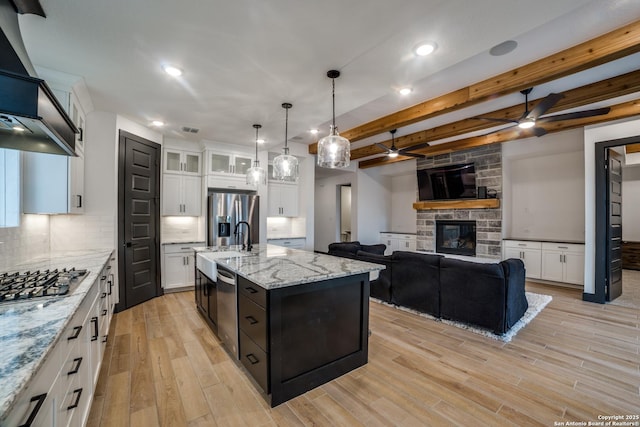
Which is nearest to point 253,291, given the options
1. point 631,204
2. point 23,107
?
point 23,107

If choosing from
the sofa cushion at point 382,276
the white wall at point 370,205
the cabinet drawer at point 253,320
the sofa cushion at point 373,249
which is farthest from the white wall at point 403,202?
the cabinet drawer at point 253,320

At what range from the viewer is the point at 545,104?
3119 mm

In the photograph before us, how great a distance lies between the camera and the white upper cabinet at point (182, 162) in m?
4.89

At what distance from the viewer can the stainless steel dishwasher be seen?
Result: 2.45 meters

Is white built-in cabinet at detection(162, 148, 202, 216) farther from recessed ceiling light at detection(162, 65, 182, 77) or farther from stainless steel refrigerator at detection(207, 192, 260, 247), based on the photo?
recessed ceiling light at detection(162, 65, 182, 77)

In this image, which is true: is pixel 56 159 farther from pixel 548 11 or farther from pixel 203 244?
pixel 548 11

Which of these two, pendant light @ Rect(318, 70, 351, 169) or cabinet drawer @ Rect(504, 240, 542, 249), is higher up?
pendant light @ Rect(318, 70, 351, 169)

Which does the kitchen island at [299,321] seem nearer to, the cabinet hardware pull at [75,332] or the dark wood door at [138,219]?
the cabinet hardware pull at [75,332]

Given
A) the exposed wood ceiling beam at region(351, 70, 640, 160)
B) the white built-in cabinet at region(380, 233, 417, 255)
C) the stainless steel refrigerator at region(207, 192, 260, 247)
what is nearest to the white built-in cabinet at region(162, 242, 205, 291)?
the stainless steel refrigerator at region(207, 192, 260, 247)

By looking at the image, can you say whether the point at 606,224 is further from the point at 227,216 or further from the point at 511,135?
the point at 227,216

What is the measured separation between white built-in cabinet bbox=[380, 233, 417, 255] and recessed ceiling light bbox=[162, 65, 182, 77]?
22.3ft

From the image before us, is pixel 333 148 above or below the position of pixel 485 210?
above

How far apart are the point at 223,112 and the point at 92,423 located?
332cm

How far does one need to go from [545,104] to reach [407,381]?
3308 mm
